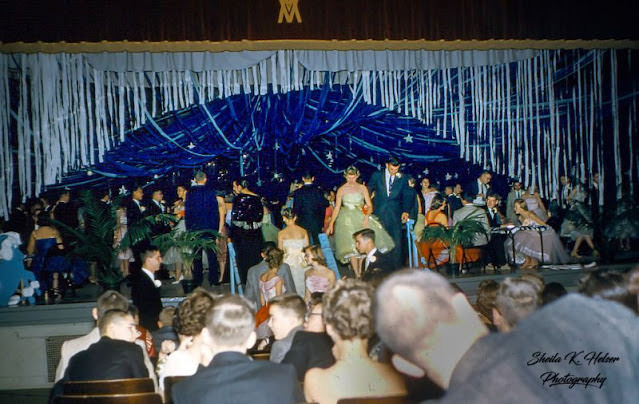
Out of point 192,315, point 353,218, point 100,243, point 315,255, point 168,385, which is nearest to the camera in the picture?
point 168,385

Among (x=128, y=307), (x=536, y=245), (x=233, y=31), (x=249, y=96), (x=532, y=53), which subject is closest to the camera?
(x=128, y=307)

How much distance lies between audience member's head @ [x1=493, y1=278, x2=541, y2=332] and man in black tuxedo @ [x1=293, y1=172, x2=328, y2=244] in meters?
7.83

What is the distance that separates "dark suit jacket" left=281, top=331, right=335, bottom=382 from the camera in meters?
3.55

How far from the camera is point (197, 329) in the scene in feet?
12.4

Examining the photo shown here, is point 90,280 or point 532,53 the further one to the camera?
point 532,53

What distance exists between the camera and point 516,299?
3.26 m

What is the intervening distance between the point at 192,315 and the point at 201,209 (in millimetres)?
6627

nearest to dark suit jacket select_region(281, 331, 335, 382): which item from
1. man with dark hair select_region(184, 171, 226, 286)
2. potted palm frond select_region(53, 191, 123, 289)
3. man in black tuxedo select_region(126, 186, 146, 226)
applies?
potted palm frond select_region(53, 191, 123, 289)

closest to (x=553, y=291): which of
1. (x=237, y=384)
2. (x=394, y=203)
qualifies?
(x=237, y=384)

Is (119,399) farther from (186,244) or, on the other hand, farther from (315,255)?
(186,244)

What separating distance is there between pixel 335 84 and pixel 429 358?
11752mm

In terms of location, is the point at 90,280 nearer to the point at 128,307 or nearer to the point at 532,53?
the point at 128,307

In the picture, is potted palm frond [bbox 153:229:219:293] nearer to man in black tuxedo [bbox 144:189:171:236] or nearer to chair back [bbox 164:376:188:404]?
man in black tuxedo [bbox 144:189:171:236]

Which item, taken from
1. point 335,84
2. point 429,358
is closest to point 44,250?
point 335,84
